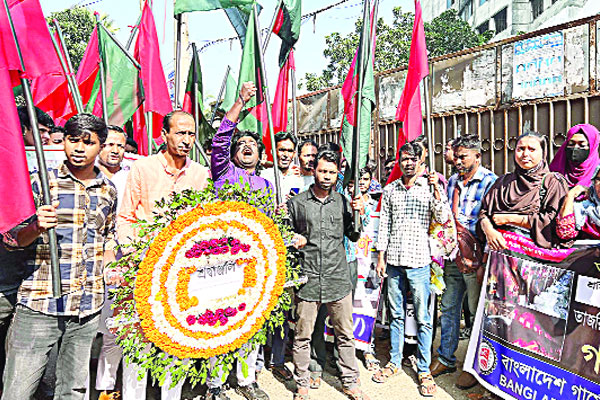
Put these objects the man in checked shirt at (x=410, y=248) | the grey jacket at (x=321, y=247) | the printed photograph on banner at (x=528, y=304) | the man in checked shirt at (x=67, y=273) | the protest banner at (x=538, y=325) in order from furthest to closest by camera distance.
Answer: the man in checked shirt at (x=410, y=248) < the grey jacket at (x=321, y=247) < the printed photograph on banner at (x=528, y=304) < the protest banner at (x=538, y=325) < the man in checked shirt at (x=67, y=273)

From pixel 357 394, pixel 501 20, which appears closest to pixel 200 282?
pixel 357 394

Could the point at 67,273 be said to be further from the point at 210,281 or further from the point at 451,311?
the point at 451,311

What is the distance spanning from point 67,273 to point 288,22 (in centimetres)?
300

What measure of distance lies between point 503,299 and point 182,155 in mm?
2494

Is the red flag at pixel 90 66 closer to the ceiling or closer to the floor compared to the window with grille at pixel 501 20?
closer to the floor

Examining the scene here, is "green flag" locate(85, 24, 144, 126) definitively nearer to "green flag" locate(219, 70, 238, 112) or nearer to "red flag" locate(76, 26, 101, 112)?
"red flag" locate(76, 26, 101, 112)

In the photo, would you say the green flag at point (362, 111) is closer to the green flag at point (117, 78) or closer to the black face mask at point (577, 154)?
the black face mask at point (577, 154)

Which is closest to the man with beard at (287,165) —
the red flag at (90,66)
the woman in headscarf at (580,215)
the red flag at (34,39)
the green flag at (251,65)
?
the green flag at (251,65)

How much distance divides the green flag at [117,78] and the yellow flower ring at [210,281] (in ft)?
8.80

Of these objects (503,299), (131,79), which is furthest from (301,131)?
(503,299)

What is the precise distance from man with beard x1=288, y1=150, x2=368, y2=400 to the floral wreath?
509 mm

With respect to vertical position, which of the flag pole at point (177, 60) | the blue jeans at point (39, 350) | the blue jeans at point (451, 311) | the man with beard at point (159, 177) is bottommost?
the blue jeans at point (451, 311)

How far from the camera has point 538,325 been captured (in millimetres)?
2992

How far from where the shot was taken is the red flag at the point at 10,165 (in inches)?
81.3
